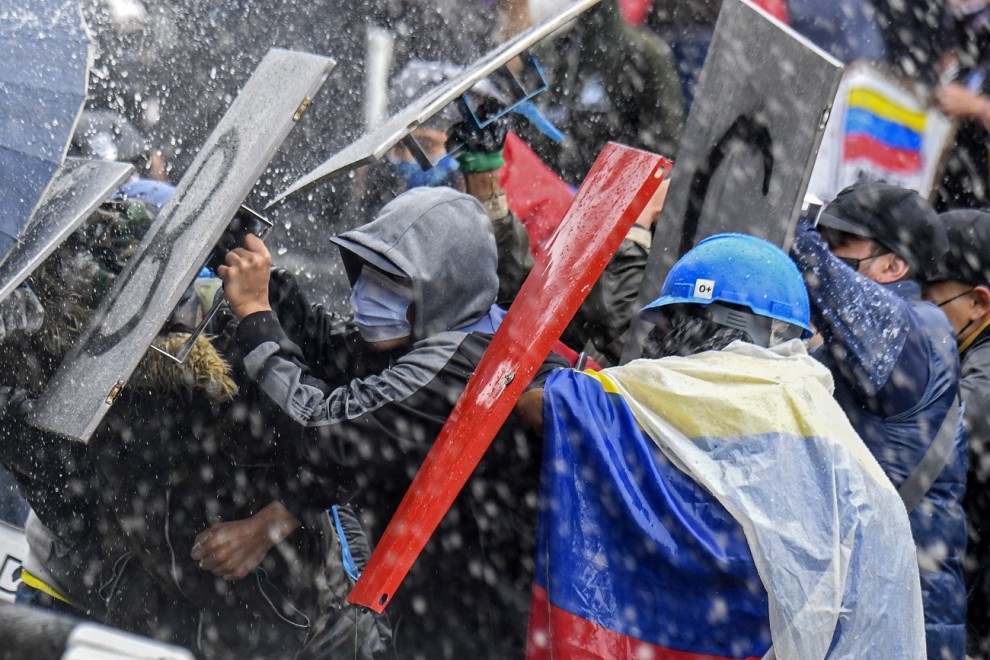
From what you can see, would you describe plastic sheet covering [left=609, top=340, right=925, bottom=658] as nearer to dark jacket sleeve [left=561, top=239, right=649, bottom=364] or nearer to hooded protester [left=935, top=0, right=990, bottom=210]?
dark jacket sleeve [left=561, top=239, right=649, bottom=364]

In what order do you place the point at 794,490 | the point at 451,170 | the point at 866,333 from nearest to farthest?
1. the point at 794,490
2. the point at 866,333
3. the point at 451,170

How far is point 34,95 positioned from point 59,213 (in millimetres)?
275

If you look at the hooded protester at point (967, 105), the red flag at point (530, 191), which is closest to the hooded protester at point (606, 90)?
the red flag at point (530, 191)

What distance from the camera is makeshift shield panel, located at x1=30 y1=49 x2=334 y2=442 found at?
109 inches

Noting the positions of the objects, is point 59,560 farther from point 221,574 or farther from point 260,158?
point 260,158

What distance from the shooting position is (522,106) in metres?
3.95

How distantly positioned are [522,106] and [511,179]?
70cm

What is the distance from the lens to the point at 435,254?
10.2 feet

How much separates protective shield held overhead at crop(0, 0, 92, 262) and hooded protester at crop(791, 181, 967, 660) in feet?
6.15

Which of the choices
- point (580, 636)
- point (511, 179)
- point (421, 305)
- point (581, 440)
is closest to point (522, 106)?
point (511, 179)

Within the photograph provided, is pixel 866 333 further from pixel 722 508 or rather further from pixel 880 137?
pixel 880 137

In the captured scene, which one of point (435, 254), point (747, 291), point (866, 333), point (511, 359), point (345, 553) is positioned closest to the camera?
point (511, 359)

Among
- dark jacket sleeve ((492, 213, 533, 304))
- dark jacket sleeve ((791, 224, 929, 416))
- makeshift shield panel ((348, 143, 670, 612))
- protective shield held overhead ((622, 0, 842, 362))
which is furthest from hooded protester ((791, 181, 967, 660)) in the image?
dark jacket sleeve ((492, 213, 533, 304))

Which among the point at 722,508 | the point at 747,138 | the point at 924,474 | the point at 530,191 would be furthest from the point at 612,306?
the point at 722,508
